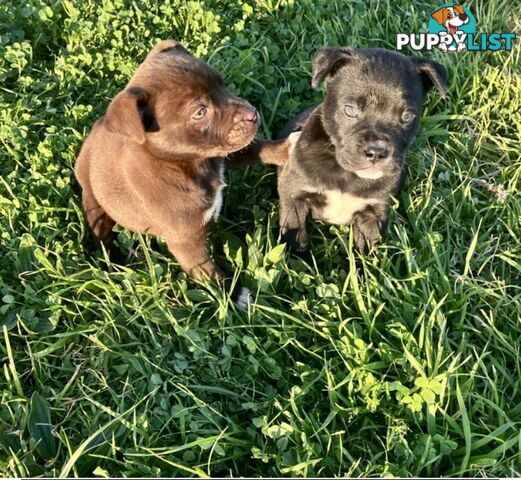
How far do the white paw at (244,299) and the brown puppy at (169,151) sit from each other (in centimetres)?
2

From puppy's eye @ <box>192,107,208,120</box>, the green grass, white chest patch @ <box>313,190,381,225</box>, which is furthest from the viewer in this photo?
white chest patch @ <box>313,190,381,225</box>

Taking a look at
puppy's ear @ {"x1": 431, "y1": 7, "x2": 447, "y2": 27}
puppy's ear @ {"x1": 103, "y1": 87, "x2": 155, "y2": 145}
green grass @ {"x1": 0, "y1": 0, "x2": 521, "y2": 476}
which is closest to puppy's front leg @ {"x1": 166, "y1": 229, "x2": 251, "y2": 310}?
green grass @ {"x1": 0, "y1": 0, "x2": 521, "y2": 476}

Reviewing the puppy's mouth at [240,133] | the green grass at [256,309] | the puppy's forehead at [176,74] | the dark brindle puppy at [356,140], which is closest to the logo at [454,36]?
the green grass at [256,309]

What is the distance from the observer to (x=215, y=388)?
11.5ft

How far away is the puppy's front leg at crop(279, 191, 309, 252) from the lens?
4.22 meters

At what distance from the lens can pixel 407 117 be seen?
3.74 m

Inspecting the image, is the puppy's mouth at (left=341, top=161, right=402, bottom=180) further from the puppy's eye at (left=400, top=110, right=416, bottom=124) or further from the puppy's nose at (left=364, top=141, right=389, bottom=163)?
the puppy's eye at (left=400, top=110, right=416, bottom=124)

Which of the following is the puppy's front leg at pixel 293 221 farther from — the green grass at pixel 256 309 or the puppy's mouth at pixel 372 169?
the puppy's mouth at pixel 372 169

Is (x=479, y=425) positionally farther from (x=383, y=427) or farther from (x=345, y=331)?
(x=345, y=331)

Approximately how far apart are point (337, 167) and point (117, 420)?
211cm

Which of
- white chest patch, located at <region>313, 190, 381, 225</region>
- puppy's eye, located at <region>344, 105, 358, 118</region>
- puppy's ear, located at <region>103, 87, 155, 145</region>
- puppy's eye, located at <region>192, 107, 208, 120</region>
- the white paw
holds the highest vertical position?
puppy's ear, located at <region>103, 87, 155, 145</region>

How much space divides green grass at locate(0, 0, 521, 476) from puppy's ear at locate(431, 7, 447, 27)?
602 millimetres

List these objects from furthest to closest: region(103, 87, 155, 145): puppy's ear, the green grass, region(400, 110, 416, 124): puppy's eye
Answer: region(400, 110, 416, 124): puppy's eye
the green grass
region(103, 87, 155, 145): puppy's ear

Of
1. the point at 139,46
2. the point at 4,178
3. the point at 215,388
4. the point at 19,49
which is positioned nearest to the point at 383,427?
the point at 215,388
